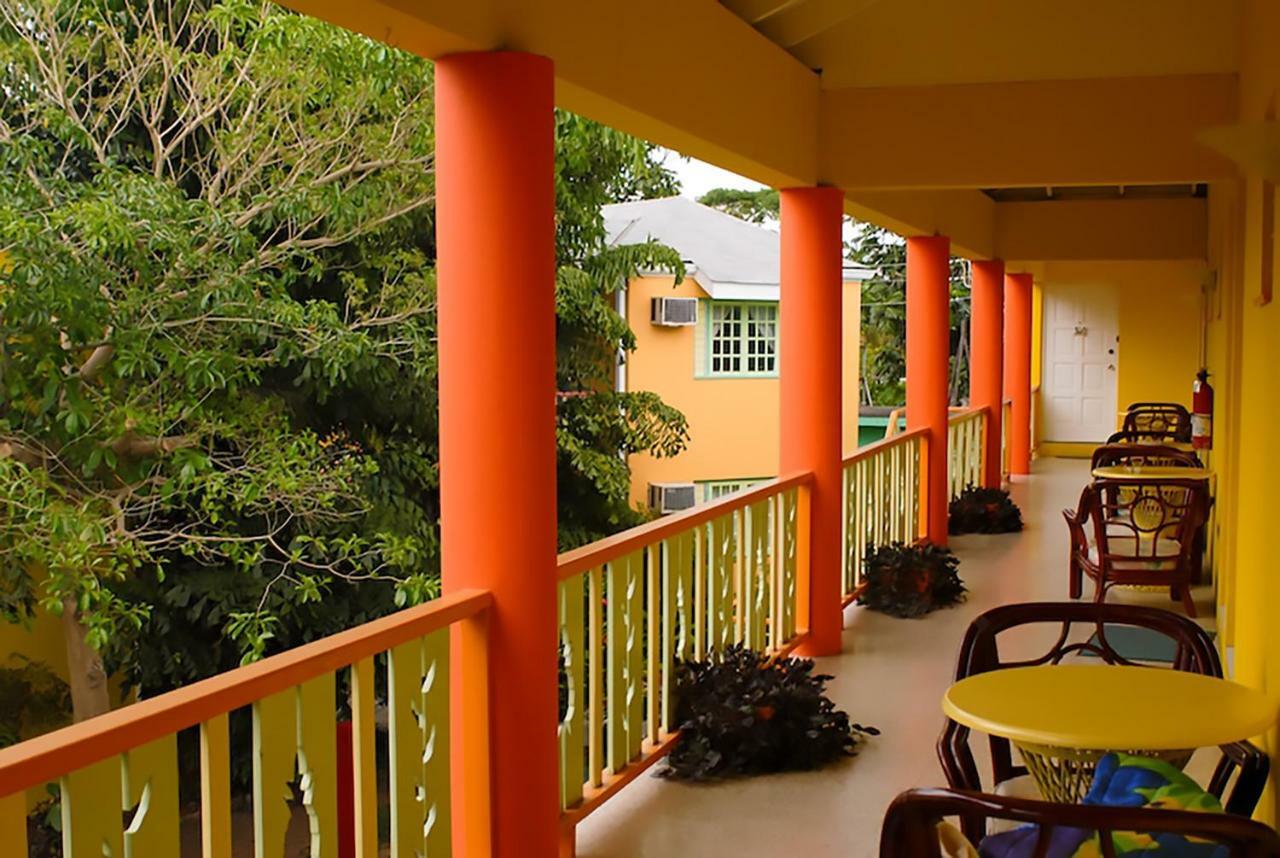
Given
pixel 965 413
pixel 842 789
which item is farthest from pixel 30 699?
pixel 965 413

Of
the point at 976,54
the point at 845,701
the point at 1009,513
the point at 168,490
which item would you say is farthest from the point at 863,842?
the point at 1009,513

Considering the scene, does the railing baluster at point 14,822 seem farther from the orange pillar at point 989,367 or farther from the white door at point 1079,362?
the white door at point 1079,362

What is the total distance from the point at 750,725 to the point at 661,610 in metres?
0.71

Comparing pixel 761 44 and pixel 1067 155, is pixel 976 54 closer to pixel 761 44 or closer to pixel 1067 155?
pixel 1067 155

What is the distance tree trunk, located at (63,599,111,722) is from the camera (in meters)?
7.77

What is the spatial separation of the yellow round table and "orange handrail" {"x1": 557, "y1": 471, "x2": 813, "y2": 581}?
1330 mm

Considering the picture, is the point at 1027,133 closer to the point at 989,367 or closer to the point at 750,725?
the point at 750,725

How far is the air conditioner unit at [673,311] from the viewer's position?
58.5 ft

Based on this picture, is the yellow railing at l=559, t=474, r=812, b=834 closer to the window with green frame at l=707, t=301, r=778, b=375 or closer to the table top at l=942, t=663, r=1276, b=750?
the table top at l=942, t=663, r=1276, b=750

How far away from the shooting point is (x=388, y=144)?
806 centimetres

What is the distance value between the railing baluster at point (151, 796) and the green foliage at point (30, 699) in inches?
253

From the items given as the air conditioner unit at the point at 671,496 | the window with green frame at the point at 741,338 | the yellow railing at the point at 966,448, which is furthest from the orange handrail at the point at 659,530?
the window with green frame at the point at 741,338

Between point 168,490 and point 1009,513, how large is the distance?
6.74 metres

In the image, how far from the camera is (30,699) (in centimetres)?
819
